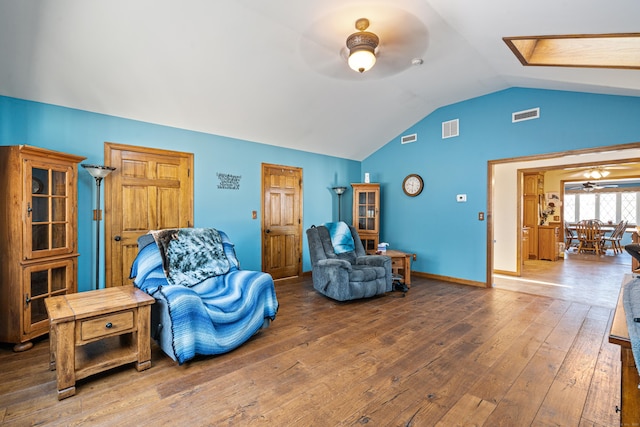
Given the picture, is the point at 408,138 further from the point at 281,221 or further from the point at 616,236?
the point at 616,236

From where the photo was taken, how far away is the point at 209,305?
2381 millimetres

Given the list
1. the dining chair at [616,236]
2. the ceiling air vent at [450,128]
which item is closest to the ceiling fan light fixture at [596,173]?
the dining chair at [616,236]

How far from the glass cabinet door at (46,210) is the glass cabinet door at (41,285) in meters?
0.12

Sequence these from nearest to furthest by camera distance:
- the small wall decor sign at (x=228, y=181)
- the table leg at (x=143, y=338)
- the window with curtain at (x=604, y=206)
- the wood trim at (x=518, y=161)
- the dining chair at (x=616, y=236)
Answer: the table leg at (x=143, y=338), the wood trim at (x=518, y=161), the small wall decor sign at (x=228, y=181), the dining chair at (x=616, y=236), the window with curtain at (x=604, y=206)

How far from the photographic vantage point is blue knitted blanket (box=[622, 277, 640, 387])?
3.12 feet

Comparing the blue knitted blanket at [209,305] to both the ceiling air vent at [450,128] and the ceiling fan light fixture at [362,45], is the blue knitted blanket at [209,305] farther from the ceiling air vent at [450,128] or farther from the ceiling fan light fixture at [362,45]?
the ceiling air vent at [450,128]

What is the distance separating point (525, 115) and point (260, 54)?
3.66m

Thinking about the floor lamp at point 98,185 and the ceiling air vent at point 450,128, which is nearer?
the floor lamp at point 98,185

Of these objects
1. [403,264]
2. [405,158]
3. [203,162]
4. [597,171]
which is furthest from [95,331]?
[597,171]

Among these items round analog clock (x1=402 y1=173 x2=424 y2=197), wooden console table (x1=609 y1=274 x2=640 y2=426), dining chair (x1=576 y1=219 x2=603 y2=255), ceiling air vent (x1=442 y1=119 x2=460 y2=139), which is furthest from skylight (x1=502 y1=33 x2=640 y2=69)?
dining chair (x1=576 y1=219 x2=603 y2=255)

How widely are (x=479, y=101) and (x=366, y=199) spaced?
7.82 feet

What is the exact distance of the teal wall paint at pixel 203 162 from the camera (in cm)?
298

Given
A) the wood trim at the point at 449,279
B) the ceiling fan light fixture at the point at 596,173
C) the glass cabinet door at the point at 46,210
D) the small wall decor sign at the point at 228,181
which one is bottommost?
the wood trim at the point at 449,279

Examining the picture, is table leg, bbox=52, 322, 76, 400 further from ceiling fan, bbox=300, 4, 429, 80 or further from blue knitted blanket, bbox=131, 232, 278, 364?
ceiling fan, bbox=300, 4, 429, 80
